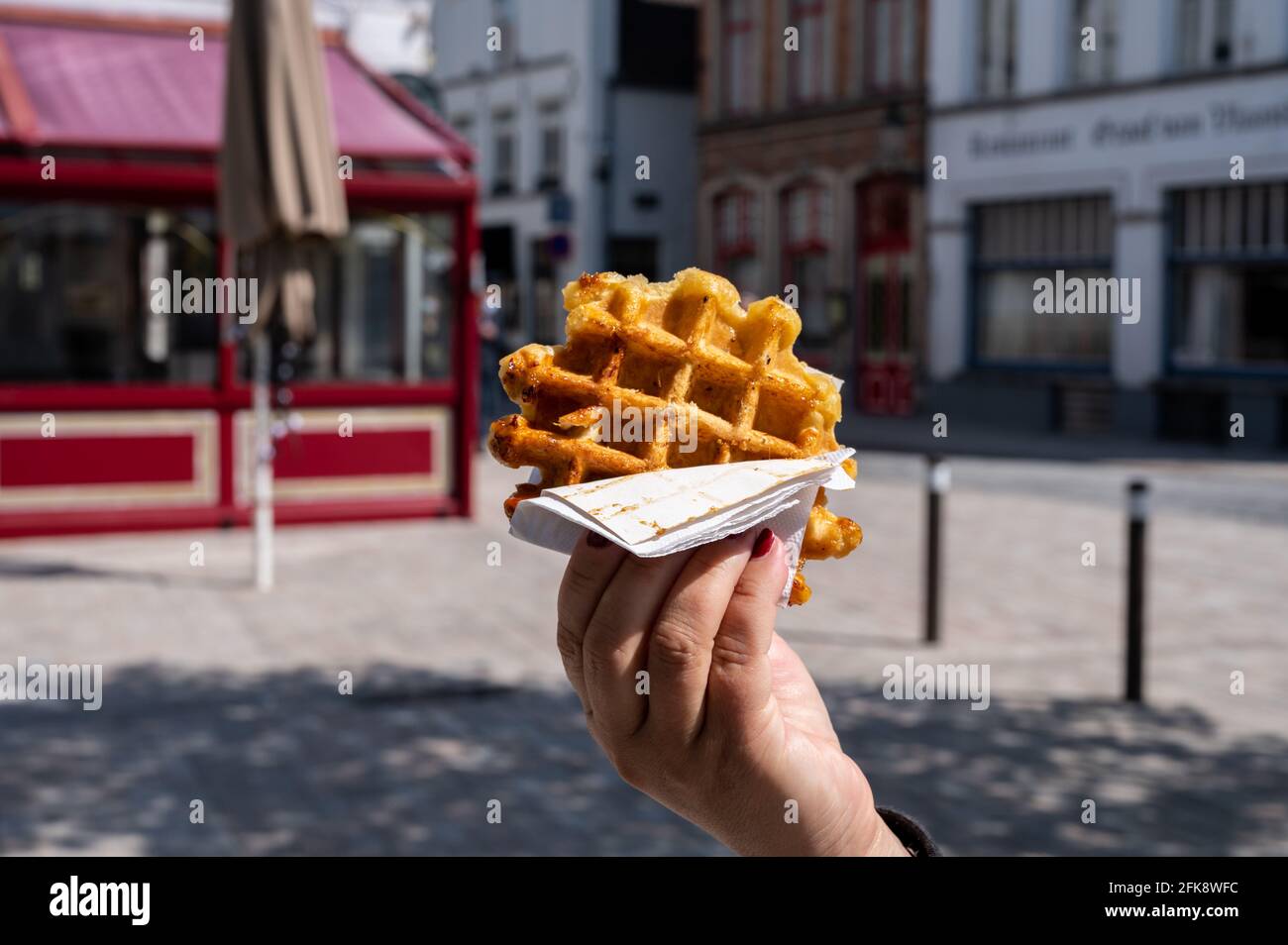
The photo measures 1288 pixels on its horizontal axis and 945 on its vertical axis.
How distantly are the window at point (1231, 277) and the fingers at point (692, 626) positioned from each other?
24159mm

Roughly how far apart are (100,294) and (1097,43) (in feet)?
60.2

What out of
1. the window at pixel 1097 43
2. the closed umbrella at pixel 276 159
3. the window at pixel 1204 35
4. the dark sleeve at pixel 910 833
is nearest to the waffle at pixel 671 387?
the dark sleeve at pixel 910 833

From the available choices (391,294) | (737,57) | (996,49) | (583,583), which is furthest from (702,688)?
(737,57)

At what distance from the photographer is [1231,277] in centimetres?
2491

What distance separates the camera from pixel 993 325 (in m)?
28.8

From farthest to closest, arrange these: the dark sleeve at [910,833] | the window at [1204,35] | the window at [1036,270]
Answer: the window at [1036,270]
the window at [1204,35]
the dark sleeve at [910,833]

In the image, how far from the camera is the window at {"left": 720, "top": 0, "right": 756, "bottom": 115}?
111 ft

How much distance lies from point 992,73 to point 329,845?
25328mm

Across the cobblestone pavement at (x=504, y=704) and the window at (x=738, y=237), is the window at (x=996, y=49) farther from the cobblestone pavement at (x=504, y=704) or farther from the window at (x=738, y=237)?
the cobblestone pavement at (x=504, y=704)

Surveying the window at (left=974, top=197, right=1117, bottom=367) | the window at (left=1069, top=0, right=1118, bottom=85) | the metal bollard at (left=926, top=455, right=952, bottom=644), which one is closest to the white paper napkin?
the metal bollard at (left=926, top=455, right=952, bottom=644)

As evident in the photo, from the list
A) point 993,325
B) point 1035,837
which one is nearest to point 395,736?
point 1035,837

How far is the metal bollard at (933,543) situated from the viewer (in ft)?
32.3

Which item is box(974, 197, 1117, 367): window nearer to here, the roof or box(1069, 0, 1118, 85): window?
box(1069, 0, 1118, 85): window
